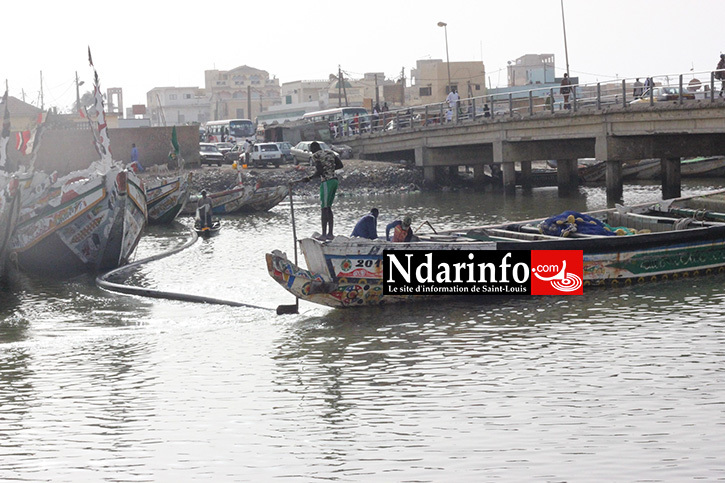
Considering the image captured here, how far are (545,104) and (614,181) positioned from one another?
16.7 feet

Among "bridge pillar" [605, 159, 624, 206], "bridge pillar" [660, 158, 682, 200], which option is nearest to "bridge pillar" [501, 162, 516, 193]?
"bridge pillar" [605, 159, 624, 206]

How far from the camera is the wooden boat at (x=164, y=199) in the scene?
112 feet

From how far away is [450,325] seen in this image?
13.8m

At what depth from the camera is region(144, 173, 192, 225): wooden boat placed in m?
34.2

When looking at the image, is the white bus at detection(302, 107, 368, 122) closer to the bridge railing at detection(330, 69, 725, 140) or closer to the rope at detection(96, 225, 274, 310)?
the bridge railing at detection(330, 69, 725, 140)

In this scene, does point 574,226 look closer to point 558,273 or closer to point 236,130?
point 558,273

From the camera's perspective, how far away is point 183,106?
133 meters

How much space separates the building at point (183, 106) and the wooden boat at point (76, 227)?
110 meters

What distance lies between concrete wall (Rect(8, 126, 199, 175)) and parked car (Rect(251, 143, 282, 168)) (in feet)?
10.4

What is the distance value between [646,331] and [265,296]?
22.5 ft

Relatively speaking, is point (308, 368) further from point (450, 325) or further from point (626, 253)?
point (626, 253)

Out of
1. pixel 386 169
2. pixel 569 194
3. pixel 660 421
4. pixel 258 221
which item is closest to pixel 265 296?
pixel 660 421

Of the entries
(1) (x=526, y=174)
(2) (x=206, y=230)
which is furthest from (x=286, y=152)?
(2) (x=206, y=230)

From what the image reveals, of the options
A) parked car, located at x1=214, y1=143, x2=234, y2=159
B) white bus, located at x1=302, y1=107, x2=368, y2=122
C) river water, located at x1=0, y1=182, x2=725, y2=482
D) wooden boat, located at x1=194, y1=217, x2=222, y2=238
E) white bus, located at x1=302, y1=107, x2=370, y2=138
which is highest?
white bus, located at x1=302, y1=107, x2=368, y2=122
